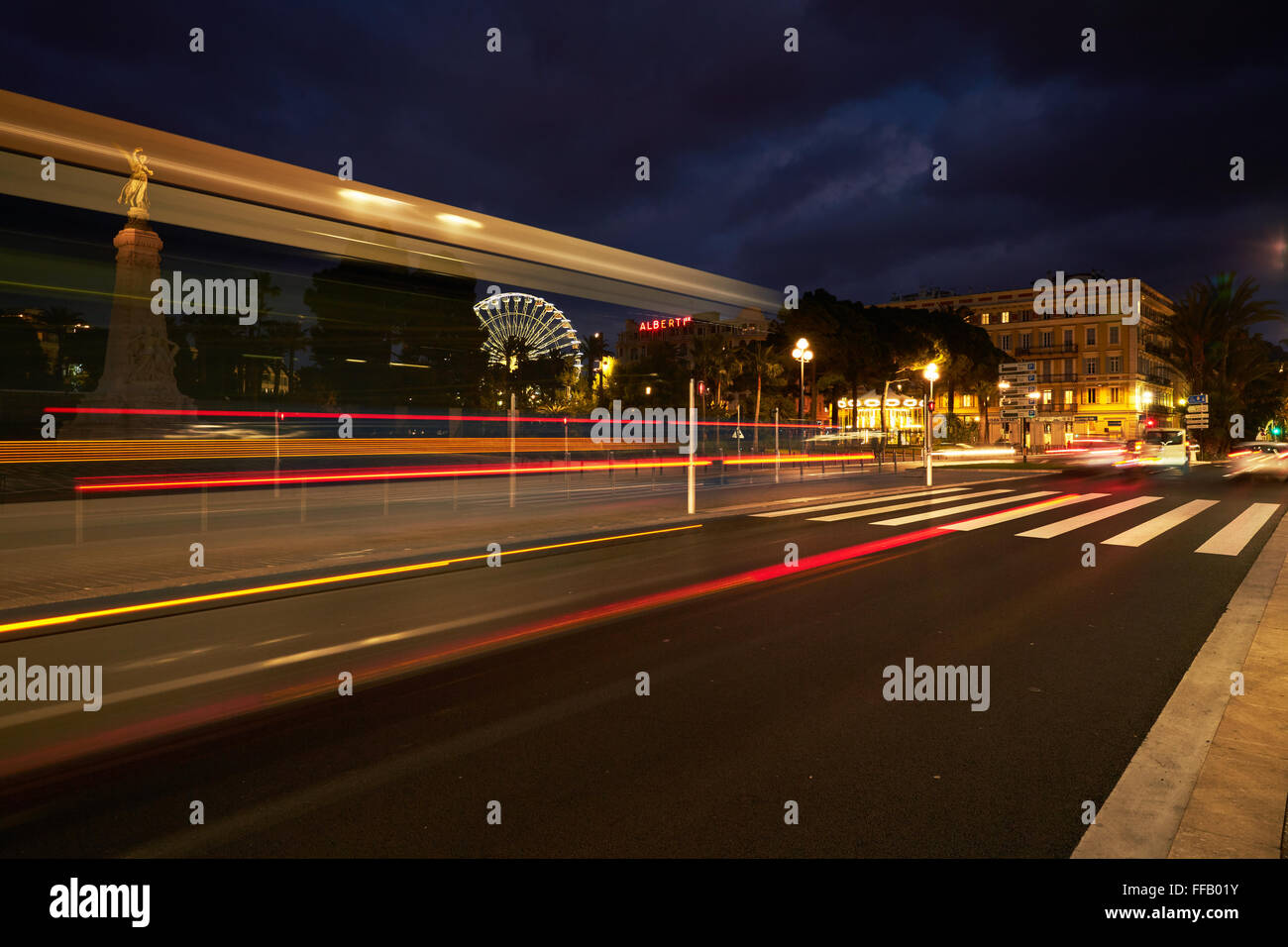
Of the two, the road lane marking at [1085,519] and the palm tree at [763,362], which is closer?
the road lane marking at [1085,519]

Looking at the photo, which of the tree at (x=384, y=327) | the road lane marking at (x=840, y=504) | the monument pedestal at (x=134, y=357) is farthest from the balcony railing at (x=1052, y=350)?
the monument pedestal at (x=134, y=357)

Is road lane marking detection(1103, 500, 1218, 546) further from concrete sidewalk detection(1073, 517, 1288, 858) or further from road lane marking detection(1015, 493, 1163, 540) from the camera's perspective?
concrete sidewalk detection(1073, 517, 1288, 858)

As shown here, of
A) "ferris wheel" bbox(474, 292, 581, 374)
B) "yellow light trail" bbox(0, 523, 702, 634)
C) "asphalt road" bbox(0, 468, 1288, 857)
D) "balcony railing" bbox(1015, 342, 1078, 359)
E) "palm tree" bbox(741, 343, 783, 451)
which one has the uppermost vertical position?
"balcony railing" bbox(1015, 342, 1078, 359)

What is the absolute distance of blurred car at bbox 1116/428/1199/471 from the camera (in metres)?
36.4

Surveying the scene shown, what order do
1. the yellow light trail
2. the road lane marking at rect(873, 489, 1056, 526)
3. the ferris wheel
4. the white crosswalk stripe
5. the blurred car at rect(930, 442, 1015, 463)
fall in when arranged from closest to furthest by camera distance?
the yellow light trail < the white crosswalk stripe < the road lane marking at rect(873, 489, 1056, 526) < the ferris wheel < the blurred car at rect(930, 442, 1015, 463)

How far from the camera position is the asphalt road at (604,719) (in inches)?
125

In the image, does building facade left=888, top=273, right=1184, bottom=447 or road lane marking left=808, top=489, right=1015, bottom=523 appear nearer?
road lane marking left=808, top=489, right=1015, bottom=523

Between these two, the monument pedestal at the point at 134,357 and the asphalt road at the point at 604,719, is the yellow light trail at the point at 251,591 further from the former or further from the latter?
the monument pedestal at the point at 134,357

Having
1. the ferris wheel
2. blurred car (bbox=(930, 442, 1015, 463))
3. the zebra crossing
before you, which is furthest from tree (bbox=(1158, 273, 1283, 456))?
the ferris wheel

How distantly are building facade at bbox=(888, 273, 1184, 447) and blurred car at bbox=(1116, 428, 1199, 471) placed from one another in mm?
42773

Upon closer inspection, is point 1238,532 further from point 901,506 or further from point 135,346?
point 135,346

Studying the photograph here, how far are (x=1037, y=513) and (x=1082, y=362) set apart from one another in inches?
3694

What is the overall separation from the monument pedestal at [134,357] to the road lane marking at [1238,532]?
15.2 metres
